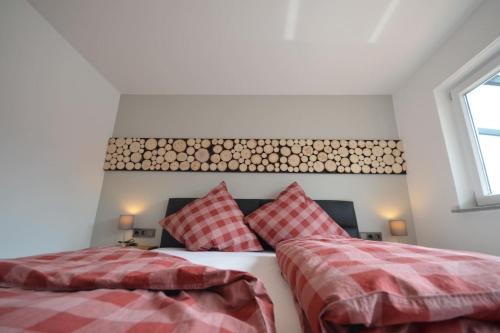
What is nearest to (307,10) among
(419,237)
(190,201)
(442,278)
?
(442,278)

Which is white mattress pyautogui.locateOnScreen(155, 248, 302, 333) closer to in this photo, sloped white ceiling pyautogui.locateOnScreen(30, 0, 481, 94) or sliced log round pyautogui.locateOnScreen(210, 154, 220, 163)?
sliced log round pyautogui.locateOnScreen(210, 154, 220, 163)

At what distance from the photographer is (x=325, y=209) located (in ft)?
7.55

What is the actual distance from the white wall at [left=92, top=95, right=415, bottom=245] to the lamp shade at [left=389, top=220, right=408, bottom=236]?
0.11m

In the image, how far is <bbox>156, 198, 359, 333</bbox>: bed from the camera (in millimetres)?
650

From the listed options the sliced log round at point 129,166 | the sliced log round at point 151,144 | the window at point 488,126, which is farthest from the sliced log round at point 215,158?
the window at point 488,126

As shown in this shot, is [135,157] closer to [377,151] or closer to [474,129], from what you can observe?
[377,151]

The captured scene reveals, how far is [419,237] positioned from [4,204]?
12.7 feet

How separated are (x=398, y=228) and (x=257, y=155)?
173 cm

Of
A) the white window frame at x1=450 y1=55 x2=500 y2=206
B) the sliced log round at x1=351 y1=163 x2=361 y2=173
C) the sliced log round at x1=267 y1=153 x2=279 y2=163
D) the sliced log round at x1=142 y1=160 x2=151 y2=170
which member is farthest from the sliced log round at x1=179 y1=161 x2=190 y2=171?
the white window frame at x1=450 y1=55 x2=500 y2=206

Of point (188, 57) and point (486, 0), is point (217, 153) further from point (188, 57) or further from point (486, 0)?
point (486, 0)

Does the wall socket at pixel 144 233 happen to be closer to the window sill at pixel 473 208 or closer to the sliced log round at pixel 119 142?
the sliced log round at pixel 119 142

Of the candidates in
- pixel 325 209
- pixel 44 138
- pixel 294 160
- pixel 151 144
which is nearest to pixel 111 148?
pixel 151 144

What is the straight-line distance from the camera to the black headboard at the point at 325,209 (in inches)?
87.3

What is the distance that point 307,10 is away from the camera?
1.71 m
